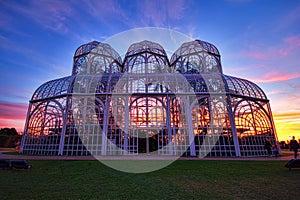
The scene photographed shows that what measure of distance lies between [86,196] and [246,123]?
19.0m

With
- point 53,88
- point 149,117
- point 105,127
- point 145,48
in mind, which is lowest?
point 105,127

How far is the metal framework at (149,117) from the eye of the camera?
17.9 m

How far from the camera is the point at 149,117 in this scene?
19438 mm

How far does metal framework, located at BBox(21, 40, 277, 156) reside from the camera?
17938mm

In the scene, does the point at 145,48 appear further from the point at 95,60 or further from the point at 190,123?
the point at 190,123

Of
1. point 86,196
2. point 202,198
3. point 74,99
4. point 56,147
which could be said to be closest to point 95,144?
point 56,147

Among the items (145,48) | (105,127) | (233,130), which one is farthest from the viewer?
(145,48)

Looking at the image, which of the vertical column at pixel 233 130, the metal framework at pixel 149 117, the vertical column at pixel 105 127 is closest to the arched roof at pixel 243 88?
the metal framework at pixel 149 117

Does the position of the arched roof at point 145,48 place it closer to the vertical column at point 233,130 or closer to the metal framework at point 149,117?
the metal framework at point 149,117

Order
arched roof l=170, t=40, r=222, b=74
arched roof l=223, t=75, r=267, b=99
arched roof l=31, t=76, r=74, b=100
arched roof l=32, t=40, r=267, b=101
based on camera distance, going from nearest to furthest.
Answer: arched roof l=223, t=75, r=267, b=99, arched roof l=31, t=76, r=74, b=100, arched roof l=32, t=40, r=267, b=101, arched roof l=170, t=40, r=222, b=74

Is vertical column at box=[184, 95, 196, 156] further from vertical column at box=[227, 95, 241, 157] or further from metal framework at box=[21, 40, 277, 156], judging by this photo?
vertical column at box=[227, 95, 241, 157]

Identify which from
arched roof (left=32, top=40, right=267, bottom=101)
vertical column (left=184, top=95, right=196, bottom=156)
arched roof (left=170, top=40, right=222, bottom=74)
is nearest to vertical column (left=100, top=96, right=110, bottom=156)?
arched roof (left=32, top=40, right=267, bottom=101)

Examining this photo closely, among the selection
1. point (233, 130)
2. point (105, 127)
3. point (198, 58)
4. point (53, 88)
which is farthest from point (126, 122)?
point (198, 58)

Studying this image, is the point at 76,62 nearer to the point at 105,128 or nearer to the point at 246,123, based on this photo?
the point at 105,128
